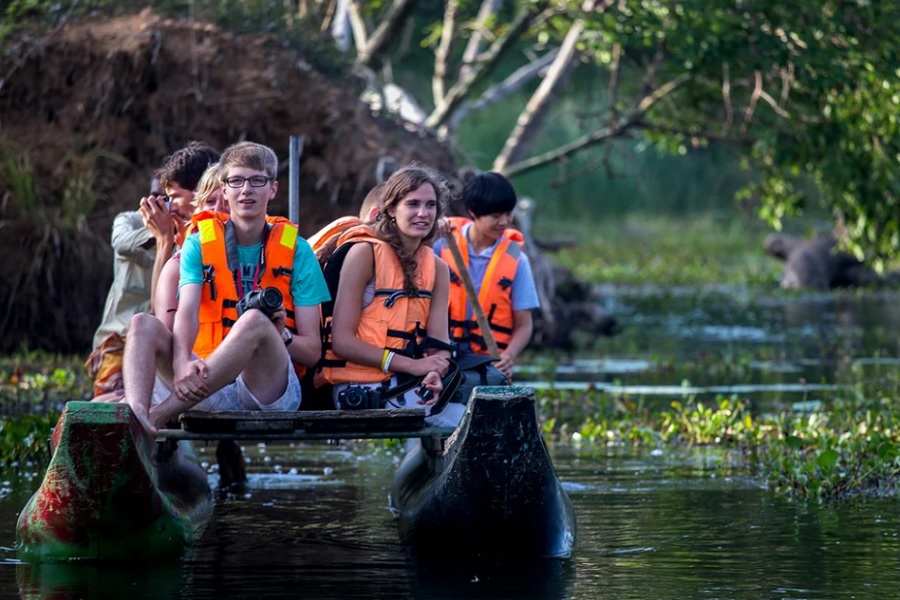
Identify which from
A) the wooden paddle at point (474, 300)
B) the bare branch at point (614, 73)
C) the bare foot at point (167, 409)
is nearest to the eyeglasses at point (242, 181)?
the bare foot at point (167, 409)

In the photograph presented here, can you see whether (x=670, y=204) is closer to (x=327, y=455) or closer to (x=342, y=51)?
(x=342, y=51)

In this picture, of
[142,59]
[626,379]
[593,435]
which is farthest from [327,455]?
[142,59]

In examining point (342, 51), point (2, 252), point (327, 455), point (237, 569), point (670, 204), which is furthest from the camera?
point (670, 204)

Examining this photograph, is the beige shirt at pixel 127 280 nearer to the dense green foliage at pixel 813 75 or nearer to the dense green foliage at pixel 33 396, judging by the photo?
the dense green foliage at pixel 33 396

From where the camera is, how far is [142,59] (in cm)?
1351

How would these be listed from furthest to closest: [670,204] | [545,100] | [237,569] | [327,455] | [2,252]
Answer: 1. [670,204]
2. [545,100]
3. [2,252]
4. [327,455]
5. [237,569]

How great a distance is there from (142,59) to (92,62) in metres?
0.45

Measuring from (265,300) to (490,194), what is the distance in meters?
2.17

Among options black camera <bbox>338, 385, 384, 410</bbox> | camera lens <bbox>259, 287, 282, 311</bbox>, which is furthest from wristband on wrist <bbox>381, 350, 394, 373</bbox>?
camera lens <bbox>259, 287, 282, 311</bbox>

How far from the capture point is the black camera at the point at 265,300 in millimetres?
6637

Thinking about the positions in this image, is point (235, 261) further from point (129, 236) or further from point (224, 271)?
point (129, 236)

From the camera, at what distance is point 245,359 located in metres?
6.63

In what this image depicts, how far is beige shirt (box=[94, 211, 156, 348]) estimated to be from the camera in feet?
26.4

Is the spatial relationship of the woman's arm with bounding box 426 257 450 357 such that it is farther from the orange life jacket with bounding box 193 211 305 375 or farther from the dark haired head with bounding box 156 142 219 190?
the dark haired head with bounding box 156 142 219 190
